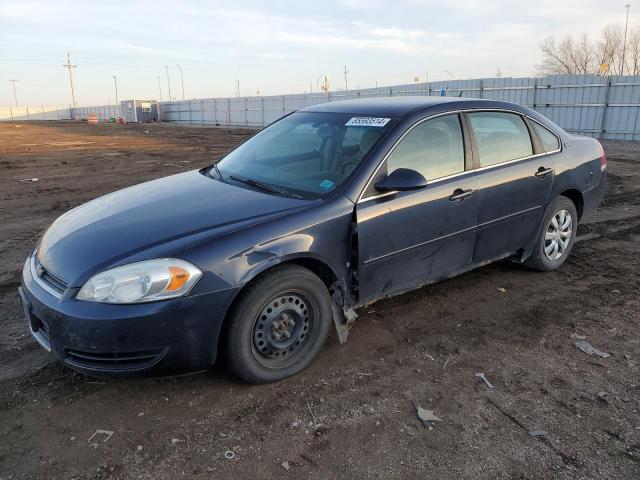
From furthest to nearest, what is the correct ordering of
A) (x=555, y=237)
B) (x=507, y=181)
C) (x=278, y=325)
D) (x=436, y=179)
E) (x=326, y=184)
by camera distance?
1. (x=555, y=237)
2. (x=507, y=181)
3. (x=436, y=179)
4. (x=326, y=184)
5. (x=278, y=325)

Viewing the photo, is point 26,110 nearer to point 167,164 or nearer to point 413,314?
point 167,164

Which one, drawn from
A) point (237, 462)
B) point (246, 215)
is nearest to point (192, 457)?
point (237, 462)

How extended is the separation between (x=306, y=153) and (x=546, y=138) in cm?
234

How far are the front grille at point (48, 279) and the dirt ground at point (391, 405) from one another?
2.18ft

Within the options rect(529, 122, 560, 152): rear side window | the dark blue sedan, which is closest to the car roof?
the dark blue sedan

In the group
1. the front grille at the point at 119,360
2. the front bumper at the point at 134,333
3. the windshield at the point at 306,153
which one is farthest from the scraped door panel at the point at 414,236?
the front grille at the point at 119,360

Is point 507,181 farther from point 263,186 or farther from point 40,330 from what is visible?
point 40,330

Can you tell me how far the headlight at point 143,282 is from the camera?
2660 millimetres

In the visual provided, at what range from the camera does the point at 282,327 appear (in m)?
3.10

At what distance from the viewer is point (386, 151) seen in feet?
11.5

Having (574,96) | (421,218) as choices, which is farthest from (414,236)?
(574,96)

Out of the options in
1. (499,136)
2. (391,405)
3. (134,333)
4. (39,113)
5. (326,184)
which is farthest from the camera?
(39,113)

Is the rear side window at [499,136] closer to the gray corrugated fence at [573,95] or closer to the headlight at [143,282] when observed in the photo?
the headlight at [143,282]

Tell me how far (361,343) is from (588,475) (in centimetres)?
162
